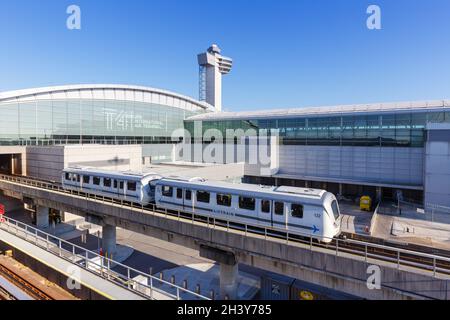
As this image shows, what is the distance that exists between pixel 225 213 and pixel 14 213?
2966cm

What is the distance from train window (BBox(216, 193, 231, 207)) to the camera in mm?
15766

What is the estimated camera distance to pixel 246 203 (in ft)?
49.6

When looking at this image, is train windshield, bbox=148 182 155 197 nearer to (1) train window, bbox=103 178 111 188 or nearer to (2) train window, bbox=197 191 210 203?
(1) train window, bbox=103 178 111 188

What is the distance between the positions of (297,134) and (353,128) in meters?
7.26

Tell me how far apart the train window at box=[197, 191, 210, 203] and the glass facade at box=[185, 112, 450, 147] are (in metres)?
24.7

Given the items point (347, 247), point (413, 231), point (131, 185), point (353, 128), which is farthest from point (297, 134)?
point (347, 247)

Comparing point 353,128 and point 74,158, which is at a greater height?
point 353,128

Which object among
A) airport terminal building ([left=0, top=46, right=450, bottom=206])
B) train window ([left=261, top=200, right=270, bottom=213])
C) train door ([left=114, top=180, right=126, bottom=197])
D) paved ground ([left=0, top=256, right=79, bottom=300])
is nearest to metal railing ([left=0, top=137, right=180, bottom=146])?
airport terminal building ([left=0, top=46, right=450, bottom=206])

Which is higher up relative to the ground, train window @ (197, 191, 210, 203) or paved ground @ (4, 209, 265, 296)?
train window @ (197, 191, 210, 203)

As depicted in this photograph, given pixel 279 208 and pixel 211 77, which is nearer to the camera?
pixel 279 208

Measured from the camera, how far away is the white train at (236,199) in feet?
42.6

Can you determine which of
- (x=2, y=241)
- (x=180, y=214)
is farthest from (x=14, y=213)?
(x=180, y=214)

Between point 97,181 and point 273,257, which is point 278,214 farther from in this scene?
point 97,181
